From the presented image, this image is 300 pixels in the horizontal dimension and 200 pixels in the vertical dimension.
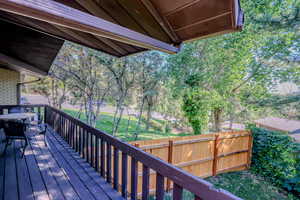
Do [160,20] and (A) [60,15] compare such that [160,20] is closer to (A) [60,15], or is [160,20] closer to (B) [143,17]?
(B) [143,17]

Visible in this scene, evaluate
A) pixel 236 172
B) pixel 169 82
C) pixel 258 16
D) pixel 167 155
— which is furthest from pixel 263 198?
pixel 258 16

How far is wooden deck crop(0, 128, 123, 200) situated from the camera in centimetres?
211

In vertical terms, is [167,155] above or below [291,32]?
below

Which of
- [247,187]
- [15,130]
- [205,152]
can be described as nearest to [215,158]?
[205,152]

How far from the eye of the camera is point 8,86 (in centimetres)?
679

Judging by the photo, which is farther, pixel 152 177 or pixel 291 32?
pixel 291 32

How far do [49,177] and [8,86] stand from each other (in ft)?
21.4

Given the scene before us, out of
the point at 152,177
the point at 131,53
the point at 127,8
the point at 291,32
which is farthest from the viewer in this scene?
the point at 291,32

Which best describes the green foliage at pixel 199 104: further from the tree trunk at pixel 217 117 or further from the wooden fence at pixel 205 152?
the wooden fence at pixel 205 152

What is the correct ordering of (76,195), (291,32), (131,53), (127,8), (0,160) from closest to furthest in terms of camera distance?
(127,8) < (76,195) < (131,53) < (0,160) < (291,32)

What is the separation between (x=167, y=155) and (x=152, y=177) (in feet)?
2.40

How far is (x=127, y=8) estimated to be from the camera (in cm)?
166

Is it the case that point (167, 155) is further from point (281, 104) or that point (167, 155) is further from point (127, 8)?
point (281, 104)

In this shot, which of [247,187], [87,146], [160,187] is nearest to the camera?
[160,187]
